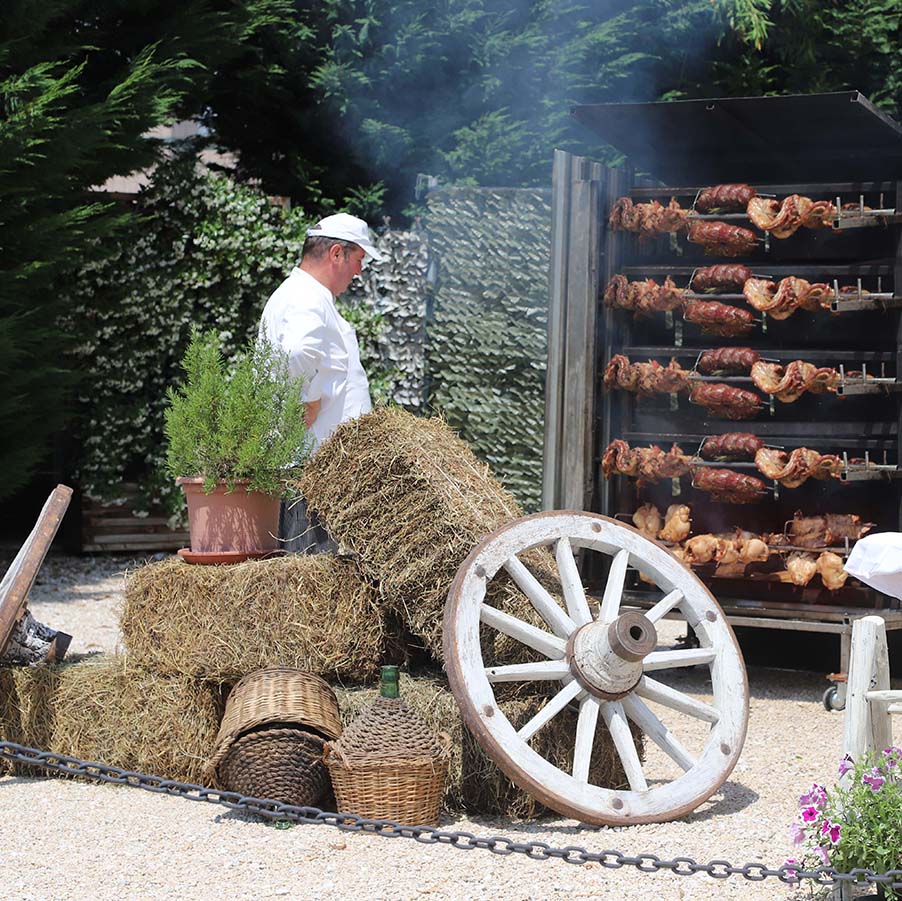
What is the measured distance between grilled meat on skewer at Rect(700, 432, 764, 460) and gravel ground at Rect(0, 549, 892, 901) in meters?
1.87

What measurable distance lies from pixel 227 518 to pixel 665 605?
1.61m

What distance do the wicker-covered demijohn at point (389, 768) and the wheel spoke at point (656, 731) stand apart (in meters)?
0.65

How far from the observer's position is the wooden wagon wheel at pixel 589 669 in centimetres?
399

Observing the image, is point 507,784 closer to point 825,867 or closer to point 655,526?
point 825,867

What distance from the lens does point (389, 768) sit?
13.0 feet

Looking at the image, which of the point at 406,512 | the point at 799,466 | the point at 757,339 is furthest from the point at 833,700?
the point at 406,512

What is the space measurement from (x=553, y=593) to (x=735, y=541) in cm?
213

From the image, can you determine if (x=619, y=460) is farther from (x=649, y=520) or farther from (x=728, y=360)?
(x=728, y=360)

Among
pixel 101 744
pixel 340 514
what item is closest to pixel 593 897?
pixel 340 514

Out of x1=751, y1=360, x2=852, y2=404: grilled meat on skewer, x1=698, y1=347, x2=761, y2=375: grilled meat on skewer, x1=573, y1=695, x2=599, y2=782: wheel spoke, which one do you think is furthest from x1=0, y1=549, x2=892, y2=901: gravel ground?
x1=698, y1=347, x2=761, y2=375: grilled meat on skewer

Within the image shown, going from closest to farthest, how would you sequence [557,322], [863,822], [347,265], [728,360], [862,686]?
1. [863,822]
2. [862,686]
3. [347,265]
4. [728,360]
5. [557,322]

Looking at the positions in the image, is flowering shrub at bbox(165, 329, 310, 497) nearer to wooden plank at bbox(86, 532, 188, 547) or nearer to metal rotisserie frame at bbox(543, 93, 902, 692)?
metal rotisserie frame at bbox(543, 93, 902, 692)

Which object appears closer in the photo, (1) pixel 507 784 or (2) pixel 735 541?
(1) pixel 507 784

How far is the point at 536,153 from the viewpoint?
12.9 meters
